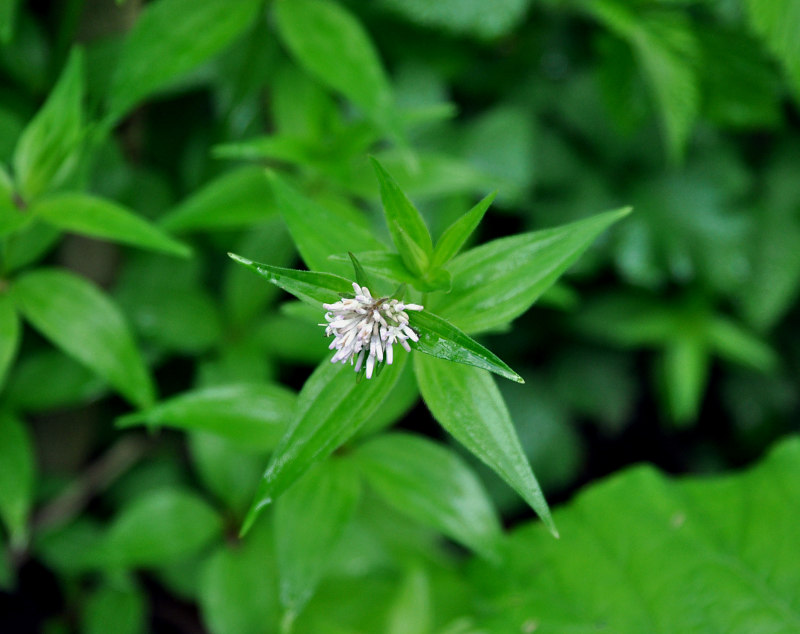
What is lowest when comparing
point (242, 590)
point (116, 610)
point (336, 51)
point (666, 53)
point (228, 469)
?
point (116, 610)

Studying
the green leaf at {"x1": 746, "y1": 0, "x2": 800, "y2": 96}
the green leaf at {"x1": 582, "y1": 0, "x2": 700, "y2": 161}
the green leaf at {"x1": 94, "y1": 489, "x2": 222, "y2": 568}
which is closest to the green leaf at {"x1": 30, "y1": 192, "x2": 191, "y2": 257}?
the green leaf at {"x1": 94, "y1": 489, "x2": 222, "y2": 568}

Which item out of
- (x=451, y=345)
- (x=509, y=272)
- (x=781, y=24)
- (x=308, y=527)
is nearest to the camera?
(x=451, y=345)

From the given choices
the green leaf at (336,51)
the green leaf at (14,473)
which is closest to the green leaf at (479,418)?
the green leaf at (336,51)

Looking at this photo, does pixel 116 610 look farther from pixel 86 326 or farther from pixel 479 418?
pixel 479 418

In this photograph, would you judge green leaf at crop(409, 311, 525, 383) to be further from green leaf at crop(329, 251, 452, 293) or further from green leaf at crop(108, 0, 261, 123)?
green leaf at crop(108, 0, 261, 123)

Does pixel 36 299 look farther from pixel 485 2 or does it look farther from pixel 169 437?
pixel 485 2

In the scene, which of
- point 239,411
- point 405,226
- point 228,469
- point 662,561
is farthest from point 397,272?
point 662,561

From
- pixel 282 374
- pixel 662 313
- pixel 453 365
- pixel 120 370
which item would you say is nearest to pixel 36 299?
pixel 120 370
